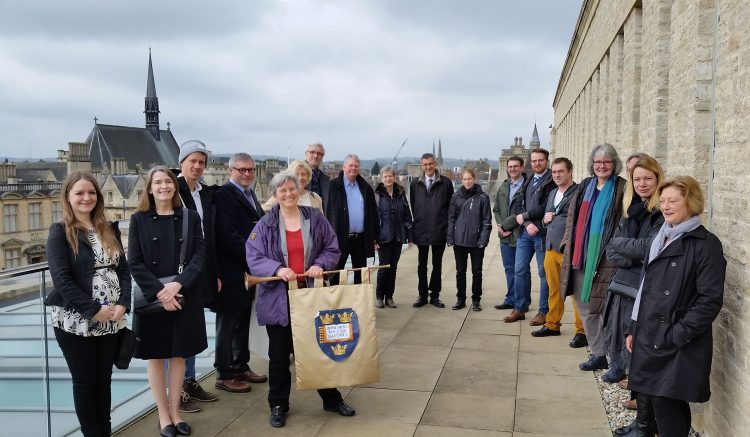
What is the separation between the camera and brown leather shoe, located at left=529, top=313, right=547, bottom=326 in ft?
23.6

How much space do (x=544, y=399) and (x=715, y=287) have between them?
1.99 metres

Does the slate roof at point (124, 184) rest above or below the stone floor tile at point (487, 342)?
above

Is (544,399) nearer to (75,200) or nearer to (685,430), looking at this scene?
(685,430)

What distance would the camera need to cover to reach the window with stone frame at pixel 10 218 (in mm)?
54219

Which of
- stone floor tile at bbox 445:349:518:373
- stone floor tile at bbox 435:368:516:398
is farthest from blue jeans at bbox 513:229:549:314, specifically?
stone floor tile at bbox 435:368:516:398

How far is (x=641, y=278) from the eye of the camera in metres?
3.92

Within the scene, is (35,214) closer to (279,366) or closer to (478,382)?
(279,366)

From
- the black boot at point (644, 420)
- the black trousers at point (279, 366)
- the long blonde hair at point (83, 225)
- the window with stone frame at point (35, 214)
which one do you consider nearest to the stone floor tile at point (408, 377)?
the black trousers at point (279, 366)

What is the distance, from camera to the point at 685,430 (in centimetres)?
365

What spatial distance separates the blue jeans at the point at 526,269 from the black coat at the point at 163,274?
14.2 feet

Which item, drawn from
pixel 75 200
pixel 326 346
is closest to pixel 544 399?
pixel 326 346

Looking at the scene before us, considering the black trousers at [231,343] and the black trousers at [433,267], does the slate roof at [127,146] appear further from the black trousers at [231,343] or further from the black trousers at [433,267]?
the black trousers at [231,343]

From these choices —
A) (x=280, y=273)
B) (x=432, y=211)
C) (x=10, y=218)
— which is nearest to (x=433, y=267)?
(x=432, y=211)

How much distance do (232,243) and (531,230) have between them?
362cm
